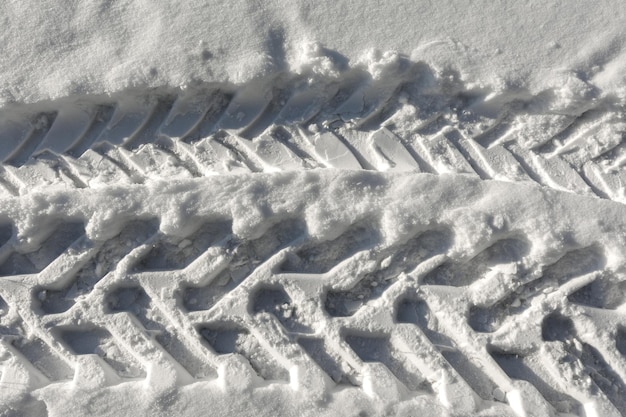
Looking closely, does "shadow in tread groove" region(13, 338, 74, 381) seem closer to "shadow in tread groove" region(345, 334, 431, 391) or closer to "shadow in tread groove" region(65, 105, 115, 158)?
"shadow in tread groove" region(65, 105, 115, 158)

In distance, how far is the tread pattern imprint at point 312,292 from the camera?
1459mm

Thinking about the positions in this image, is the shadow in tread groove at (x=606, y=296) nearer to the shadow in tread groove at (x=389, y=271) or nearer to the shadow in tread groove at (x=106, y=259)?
the shadow in tread groove at (x=389, y=271)

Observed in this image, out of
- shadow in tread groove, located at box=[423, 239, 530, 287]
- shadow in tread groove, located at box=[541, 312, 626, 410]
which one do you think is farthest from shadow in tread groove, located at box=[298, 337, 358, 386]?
shadow in tread groove, located at box=[541, 312, 626, 410]

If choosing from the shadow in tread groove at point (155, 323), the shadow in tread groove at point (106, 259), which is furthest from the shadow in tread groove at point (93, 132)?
the shadow in tread groove at point (155, 323)

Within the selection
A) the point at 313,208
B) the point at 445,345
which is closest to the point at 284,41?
the point at 313,208

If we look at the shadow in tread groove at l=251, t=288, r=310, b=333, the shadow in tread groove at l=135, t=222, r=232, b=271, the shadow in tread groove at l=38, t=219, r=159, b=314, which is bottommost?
the shadow in tread groove at l=251, t=288, r=310, b=333

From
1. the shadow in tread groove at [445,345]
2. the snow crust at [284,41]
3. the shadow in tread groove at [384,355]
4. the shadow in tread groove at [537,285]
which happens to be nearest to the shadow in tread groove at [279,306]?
the shadow in tread groove at [384,355]

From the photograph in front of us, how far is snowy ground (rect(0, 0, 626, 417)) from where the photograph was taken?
4.86ft

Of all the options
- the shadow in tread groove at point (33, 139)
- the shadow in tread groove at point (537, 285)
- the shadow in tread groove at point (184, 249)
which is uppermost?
the shadow in tread groove at point (33, 139)

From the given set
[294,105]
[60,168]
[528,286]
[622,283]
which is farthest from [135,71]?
[622,283]

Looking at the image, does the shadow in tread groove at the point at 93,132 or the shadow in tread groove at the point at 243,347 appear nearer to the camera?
the shadow in tread groove at the point at 243,347

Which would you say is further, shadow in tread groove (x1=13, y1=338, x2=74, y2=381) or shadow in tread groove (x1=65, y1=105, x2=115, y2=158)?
shadow in tread groove (x1=65, y1=105, x2=115, y2=158)

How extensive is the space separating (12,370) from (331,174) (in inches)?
39.3

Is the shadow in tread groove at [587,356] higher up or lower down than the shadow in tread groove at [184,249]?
lower down
